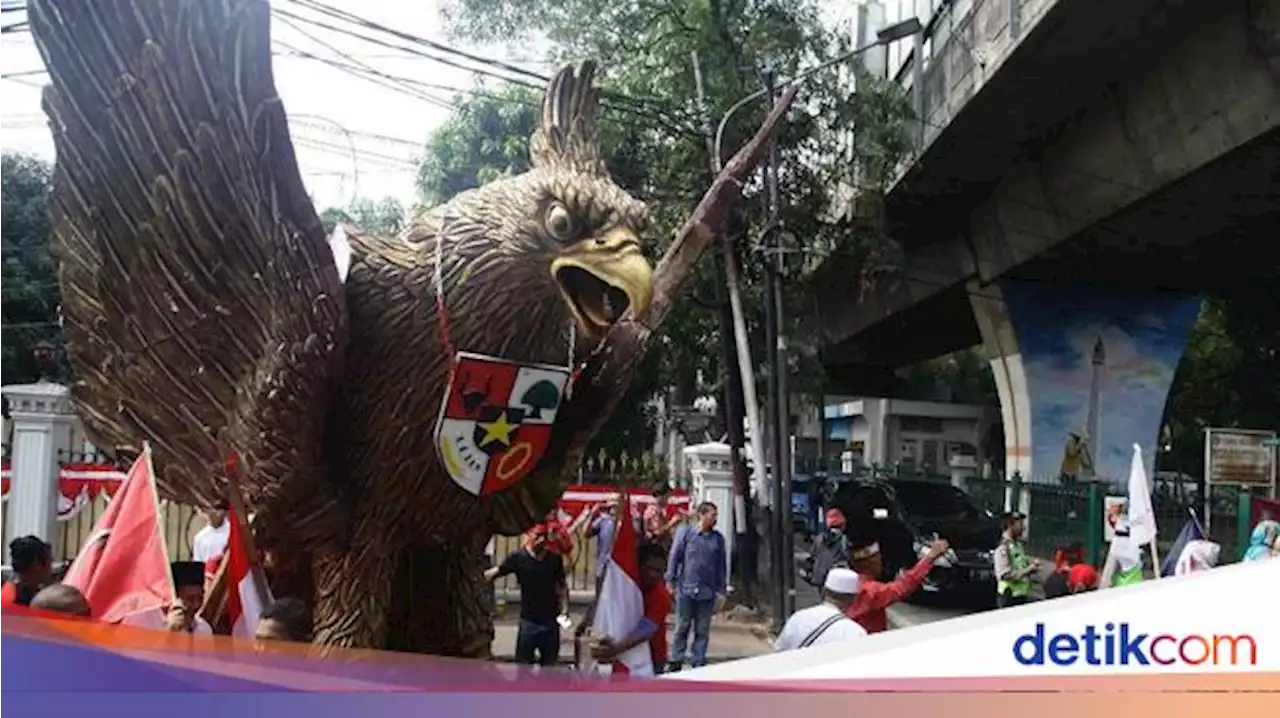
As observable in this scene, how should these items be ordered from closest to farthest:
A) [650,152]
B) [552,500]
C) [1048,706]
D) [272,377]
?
[1048,706]
[272,377]
[552,500]
[650,152]

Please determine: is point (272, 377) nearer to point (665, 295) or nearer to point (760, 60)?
point (665, 295)

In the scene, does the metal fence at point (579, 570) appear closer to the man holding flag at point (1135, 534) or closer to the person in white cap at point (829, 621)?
the man holding flag at point (1135, 534)

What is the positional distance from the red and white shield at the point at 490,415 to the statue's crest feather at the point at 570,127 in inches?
26.4

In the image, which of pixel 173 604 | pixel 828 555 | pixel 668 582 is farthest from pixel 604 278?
pixel 828 555

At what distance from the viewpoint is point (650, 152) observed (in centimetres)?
1196

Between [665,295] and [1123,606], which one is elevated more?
[665,295]

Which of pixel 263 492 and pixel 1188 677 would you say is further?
pixel 263 492

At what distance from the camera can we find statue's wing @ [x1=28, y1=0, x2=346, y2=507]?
3.18m

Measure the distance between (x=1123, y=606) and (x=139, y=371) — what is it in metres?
2.83

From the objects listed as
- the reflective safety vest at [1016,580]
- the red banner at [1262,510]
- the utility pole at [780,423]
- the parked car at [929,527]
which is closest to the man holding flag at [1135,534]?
the reflective safety vest at [1016,580]

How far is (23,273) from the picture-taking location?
35.6ft

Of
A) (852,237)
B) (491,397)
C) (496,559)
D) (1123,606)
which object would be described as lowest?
(496,559)

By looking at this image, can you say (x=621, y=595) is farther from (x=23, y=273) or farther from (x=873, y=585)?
(x=23, y=273)

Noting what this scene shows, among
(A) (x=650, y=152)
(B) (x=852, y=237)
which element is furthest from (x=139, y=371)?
(B) (x=852, y=237)
